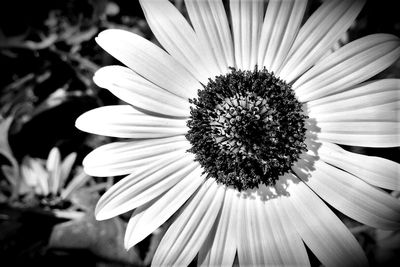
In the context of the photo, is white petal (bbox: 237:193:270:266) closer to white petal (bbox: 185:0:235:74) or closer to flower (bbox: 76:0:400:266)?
flower (bbox: 76:0:400:266)

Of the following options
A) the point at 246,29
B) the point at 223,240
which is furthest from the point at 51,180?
the point at 246,29

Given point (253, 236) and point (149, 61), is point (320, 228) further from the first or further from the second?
point (149, 61)

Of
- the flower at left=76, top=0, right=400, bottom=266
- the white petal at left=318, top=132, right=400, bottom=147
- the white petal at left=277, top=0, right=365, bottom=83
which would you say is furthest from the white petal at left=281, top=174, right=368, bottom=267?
the white petal at left=277, top=0, right=365, bottom=83

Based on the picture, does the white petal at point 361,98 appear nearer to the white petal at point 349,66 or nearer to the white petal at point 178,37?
the white petal at point 349,66

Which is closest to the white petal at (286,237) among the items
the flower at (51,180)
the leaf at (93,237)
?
the leaf at (93,237)

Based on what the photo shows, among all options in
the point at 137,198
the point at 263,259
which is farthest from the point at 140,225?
the point at 263,259
